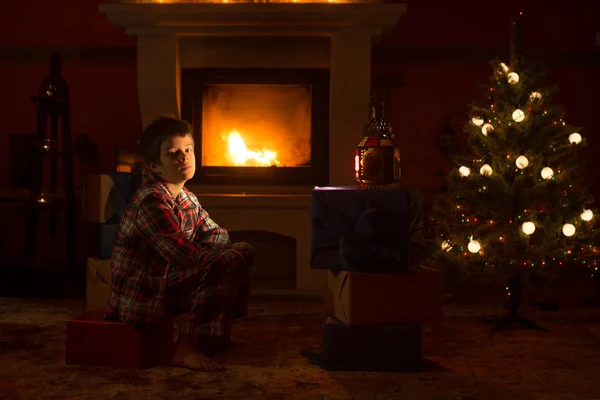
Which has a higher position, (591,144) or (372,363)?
(591,144)

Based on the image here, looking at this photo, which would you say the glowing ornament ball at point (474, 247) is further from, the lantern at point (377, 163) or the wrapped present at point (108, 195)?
Result: the wrapped present at point (108, 195)

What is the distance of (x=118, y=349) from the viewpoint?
102 inches

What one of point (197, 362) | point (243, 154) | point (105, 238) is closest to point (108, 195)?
point (105, 238)

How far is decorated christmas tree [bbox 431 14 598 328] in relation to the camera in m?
3.57

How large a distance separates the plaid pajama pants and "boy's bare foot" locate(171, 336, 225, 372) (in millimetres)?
36

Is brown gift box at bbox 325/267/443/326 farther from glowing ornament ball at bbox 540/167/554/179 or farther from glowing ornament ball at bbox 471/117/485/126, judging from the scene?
glowing ornament ball at bbox 471/117/485/126

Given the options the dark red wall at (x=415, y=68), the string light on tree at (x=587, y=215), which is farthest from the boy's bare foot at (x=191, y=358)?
the dark red wall at (x=415, y=68)

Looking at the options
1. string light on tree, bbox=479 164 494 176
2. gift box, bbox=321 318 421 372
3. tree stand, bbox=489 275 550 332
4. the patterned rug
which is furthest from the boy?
string light on tree, bbox=479 164 494 176

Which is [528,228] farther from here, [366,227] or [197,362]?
[197,362]

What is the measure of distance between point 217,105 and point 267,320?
160 cm

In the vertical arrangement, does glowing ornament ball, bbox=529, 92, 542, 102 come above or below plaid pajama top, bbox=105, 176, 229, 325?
above

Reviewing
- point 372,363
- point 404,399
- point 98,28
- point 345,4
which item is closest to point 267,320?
point 372,363

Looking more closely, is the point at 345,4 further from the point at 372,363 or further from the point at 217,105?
the point at 372,363

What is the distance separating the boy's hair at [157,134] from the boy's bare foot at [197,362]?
2.47ft
